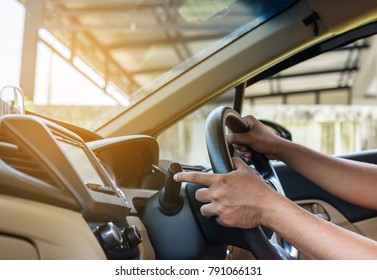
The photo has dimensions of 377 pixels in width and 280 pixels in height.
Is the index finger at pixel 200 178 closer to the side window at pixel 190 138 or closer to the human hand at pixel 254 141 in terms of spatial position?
the human hand at pixel 254 141

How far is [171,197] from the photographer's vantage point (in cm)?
84

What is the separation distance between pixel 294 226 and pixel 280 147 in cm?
39

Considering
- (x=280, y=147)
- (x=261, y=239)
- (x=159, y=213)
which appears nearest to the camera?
(x=261, y=239)

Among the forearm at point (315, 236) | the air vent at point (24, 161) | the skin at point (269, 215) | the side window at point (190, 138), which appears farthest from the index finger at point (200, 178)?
the side window at point (190, 138)

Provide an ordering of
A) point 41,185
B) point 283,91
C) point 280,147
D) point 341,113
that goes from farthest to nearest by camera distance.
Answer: point 283,91
point 341,113
point 280,147
point 41,185

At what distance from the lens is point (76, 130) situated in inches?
45.8

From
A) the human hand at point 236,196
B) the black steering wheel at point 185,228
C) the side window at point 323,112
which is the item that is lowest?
the black steering wheel at point 185,228

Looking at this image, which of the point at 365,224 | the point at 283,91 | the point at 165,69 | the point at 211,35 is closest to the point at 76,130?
the point at 165,69

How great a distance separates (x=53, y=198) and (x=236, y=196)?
0.91 feet

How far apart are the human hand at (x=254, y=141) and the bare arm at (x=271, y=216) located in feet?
0.85

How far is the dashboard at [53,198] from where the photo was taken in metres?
0.59

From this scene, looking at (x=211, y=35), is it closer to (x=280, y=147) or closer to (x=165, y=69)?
(x=165, y=69)

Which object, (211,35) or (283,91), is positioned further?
(283,91)

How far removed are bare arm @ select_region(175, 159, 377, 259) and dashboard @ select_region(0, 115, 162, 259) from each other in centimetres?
14
